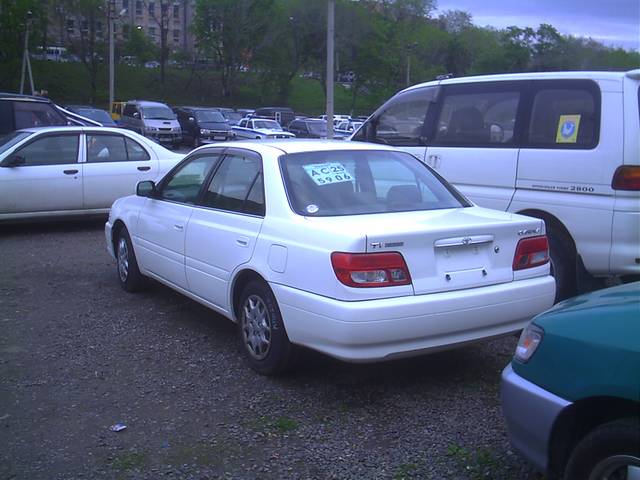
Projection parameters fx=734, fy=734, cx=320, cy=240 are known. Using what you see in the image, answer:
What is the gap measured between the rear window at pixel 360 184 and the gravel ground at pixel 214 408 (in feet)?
3.65

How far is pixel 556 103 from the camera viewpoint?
6.51 m

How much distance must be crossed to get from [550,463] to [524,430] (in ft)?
0.55

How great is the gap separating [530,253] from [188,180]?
2988 mm

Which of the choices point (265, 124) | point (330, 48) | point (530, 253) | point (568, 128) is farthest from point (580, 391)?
point (265, 124)

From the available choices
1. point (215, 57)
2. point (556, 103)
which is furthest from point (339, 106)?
point (556, 103)

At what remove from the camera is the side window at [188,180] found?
6.06 metres

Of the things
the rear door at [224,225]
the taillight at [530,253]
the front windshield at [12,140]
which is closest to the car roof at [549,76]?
the taillight at [530,253]

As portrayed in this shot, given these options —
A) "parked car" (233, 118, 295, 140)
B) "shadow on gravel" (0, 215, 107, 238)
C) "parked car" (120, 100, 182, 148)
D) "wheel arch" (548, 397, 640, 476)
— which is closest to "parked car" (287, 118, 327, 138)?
"parked car" (233, 118, 295, 140)

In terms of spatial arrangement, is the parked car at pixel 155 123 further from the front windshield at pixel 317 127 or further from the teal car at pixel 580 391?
the teal car at pixel 580 391

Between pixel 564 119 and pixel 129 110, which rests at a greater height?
pixel 129 110

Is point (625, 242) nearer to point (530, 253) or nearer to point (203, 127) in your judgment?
point (530, 253)

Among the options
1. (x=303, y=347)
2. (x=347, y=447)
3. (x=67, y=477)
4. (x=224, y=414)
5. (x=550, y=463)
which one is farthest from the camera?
(x=303, y=347)

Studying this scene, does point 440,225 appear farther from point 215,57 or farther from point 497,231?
point 215,57

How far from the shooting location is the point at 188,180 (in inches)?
249
